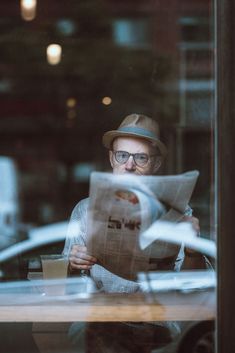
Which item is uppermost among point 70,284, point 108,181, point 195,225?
point 108,181

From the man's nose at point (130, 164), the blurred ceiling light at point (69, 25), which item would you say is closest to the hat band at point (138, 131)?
the man's nose at point (130, 164)

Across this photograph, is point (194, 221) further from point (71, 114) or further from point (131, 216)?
point (71, 114)

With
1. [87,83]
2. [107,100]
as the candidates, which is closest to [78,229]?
[107,100]

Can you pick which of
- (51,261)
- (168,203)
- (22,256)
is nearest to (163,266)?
(168,203)

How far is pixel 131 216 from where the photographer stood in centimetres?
172

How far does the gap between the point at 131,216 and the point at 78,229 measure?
27cm

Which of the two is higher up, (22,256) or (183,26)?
(183,26)

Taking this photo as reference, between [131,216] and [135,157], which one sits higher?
[135,157]

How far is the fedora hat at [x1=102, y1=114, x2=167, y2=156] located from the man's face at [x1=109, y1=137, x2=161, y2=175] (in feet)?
0.06

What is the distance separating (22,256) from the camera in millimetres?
2256

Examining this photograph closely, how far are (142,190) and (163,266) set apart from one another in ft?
0.76

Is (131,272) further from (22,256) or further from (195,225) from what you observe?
(22,256)

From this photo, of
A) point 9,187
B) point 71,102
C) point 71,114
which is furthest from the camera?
point 71,114

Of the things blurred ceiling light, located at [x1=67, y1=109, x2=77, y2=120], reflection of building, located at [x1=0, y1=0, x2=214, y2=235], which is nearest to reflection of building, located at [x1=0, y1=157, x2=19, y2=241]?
reflection of building, located at [x1=0, y1=0, x2=214, y2=235]
